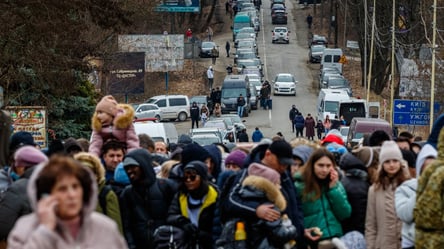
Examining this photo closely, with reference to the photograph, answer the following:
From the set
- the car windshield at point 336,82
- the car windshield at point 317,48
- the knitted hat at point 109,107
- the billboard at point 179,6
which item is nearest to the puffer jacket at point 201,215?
the knitted hat at point 109,107

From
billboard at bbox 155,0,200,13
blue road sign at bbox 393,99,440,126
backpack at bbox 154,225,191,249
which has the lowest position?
blue road sign at bbox 393,99,440,126

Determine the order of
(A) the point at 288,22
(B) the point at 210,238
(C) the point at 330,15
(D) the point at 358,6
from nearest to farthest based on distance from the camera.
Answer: (B) the point at 210,238 → (D) the point at 358,6 → (C) the point at 330,15 → (A) the point at 288,22

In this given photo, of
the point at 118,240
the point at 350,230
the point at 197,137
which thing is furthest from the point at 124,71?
the point at 118,240

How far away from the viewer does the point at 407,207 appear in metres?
12.2

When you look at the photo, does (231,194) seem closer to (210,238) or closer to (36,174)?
(210,238)

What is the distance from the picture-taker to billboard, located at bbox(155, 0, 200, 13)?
99.3m

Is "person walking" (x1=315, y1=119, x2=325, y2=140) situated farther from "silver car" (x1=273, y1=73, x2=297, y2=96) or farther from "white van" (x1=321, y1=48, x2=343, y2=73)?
"white van" (x1=321, y1=48, x2=343, y2=73)

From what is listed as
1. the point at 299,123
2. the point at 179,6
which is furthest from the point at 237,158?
the point at 179,6

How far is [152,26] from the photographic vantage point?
10075cm

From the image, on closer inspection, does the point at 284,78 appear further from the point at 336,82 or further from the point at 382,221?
the point at 382,221

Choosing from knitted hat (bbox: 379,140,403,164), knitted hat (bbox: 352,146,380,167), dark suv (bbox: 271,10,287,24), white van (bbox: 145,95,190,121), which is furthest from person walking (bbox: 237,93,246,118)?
knitted hat (bbox: 379,140,403,164)

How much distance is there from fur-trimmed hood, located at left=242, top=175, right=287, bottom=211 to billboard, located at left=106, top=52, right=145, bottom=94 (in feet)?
220

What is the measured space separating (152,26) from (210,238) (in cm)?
8789

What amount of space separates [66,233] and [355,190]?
625cm
